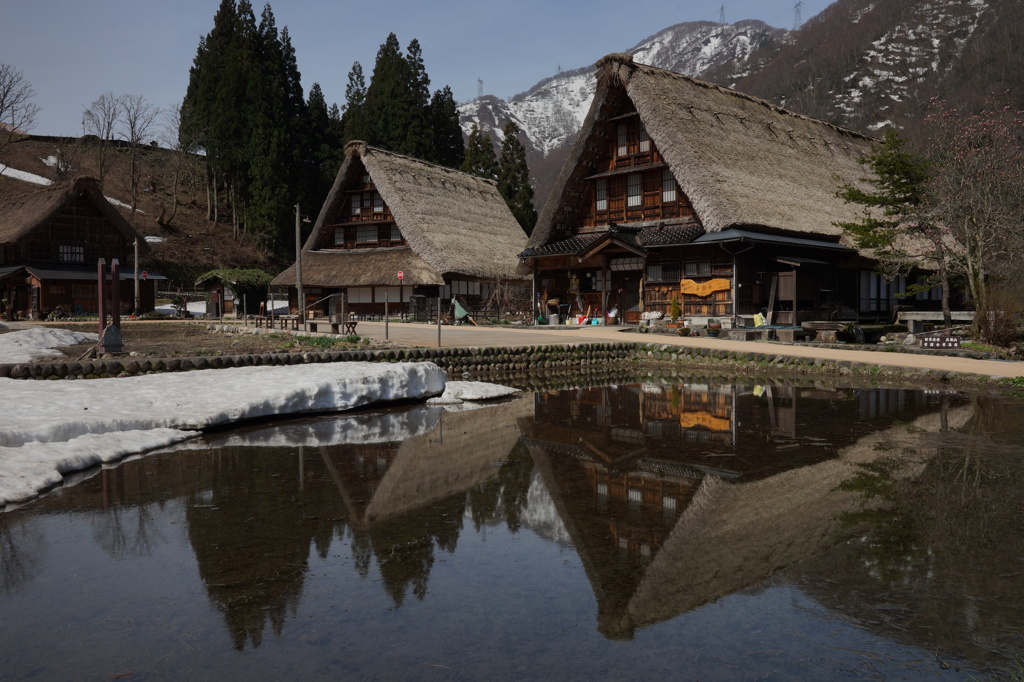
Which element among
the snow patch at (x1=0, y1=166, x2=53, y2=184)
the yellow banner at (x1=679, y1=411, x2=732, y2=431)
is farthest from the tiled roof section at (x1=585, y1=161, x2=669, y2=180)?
the snow patch at (x1=0, y1=166, x2=53, y2=184)

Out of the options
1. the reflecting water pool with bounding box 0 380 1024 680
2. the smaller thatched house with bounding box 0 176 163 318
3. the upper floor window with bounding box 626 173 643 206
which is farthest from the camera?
the smaller thatched house with bounding box 0 176 163 318

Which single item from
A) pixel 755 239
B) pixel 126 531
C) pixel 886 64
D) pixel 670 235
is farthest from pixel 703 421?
pixel 886 64

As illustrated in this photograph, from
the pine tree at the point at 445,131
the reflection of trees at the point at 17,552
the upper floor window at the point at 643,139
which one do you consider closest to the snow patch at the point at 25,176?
the pine tree at the point at 445,131

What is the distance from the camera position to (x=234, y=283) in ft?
98.3

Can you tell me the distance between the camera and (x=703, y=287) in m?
21.8

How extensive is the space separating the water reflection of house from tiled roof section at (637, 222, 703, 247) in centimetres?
1083

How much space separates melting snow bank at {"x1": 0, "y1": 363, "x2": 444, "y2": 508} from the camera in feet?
20.1

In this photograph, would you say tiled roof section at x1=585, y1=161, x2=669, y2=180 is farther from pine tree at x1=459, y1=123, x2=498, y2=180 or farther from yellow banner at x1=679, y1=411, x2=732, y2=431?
pine tree at x1=459, y1=123, x2=498, y2=180

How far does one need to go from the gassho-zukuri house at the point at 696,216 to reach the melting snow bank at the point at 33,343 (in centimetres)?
1487

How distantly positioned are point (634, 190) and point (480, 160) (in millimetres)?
19514

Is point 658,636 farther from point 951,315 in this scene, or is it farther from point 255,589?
point 951,315

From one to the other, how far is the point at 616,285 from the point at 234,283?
16378mm

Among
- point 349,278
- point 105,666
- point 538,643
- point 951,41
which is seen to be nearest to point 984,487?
point 538,643

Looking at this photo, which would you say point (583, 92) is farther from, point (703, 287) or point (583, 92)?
point (703, 287)
